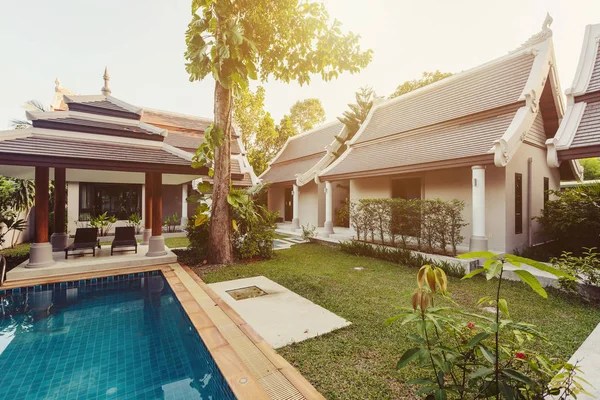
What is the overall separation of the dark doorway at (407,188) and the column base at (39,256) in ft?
41.3

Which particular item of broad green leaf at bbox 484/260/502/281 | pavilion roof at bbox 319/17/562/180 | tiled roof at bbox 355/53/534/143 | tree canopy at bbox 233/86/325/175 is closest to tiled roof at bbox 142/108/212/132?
tree canopy at bbox 233/86/325/175

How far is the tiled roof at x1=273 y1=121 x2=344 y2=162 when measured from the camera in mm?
18469

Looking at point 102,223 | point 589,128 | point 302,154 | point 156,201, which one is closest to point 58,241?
point 102,223

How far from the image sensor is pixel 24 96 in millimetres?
15539

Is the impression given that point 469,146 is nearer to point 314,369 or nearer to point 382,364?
point 382,364

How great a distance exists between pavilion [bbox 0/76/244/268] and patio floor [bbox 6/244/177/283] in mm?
276

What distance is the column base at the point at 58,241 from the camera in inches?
401

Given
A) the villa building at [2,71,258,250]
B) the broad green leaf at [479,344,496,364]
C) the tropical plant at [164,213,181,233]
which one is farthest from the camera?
the tropical plant at [164,213,181,233]

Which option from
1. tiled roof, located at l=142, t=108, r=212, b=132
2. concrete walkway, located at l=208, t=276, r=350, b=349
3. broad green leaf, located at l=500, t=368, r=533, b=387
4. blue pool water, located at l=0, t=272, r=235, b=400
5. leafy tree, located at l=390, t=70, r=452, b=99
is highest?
leafy tree, located at l=390, t=70, r=452, b=99

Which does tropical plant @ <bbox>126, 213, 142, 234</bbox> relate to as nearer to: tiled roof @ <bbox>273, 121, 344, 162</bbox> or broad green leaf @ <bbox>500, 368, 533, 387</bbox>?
tiled roof @ <bbox>273, 121, 344, 162</bbox>

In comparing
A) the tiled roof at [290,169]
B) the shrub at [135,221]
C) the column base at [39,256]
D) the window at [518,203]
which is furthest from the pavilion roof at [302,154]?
the column base at [39,256]

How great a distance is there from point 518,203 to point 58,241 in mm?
16790

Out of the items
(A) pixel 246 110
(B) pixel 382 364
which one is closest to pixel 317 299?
(B) pixel 382 364

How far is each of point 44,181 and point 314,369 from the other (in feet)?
29.4
